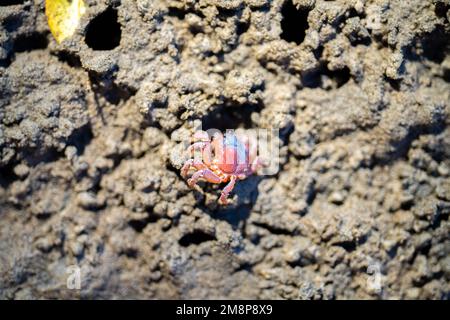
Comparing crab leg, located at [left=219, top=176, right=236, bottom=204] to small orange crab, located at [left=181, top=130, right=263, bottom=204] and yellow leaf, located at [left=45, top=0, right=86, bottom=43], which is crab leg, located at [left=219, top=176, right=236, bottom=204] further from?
yellow leaf, located at [left=45, top=0, right=86, bottom=43]

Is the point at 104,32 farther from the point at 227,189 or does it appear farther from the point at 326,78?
the point at 326,78

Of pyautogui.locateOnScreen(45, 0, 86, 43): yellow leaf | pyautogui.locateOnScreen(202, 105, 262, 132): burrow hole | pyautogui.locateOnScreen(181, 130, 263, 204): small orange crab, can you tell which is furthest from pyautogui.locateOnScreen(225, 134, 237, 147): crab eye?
pyautogui.locateOnScreen(45, 0, 86, 43): yellow leaf

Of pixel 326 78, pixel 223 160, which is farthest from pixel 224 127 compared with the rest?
pixel 326 78

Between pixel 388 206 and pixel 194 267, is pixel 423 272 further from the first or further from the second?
pixel 194 267

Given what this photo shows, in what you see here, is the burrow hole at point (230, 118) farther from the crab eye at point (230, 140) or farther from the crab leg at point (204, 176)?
the crab leg at point (204, 176)

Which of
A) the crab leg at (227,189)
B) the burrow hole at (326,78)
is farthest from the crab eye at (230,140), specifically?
the burrow hole at (326,78)
